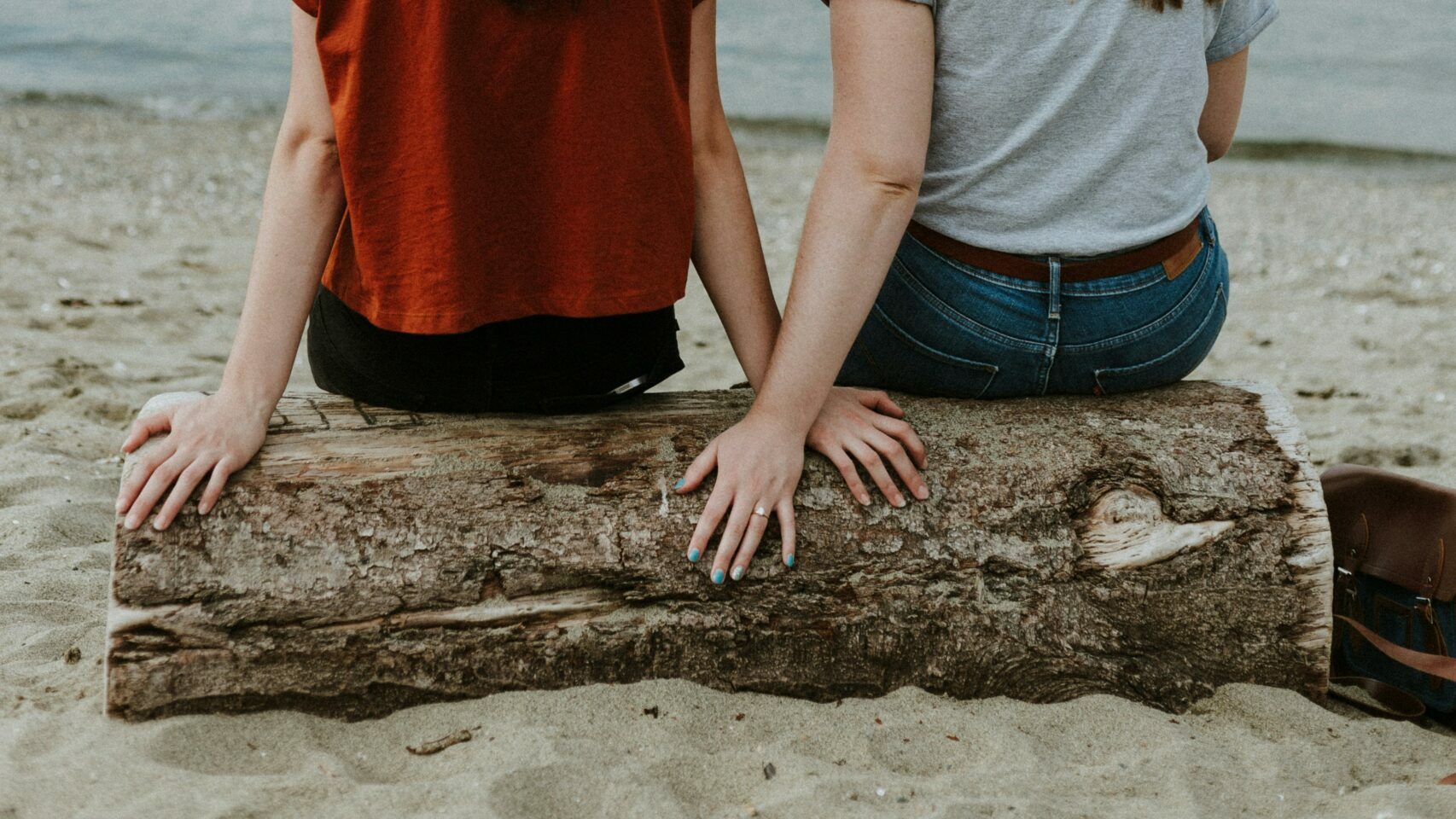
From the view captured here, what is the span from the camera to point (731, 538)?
211cm

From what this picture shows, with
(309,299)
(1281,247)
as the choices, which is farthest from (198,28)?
(309,299)

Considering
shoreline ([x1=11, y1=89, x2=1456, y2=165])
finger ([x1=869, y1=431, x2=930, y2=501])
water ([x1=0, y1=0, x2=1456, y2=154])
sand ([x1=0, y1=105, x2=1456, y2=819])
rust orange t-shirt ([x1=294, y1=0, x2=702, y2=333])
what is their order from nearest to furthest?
sand ([x1=0, y1=105, x2=1456, y2=819]) → rust orange t-shirt ([x1=294, y1=0, x2=702, y2=333]) → finger ([x1=869, y1=431, x2=930, y2=501]) → shoreline ([x1=11, y1=89, x2=1456, y2=165]) → water ([x1=0, y1=0, x2=1456, y2=154])

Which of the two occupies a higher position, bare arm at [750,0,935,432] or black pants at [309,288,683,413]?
bare arm at [750,0,935,432]

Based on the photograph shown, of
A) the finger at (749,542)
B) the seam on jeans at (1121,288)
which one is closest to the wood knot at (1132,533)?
the seam on jeans at (1121,288)

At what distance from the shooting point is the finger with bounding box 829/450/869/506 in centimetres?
219

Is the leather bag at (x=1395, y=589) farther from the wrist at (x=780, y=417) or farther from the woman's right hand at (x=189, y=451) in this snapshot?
the woman's right hand at (x=189, y=451)

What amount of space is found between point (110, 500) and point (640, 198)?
6.21ft

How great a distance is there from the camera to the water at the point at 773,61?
1311cm

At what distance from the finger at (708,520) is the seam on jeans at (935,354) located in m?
0.55

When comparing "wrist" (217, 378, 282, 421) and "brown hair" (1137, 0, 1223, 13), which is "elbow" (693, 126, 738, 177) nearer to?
"brown hair" (1137, 0, 1223, 13)

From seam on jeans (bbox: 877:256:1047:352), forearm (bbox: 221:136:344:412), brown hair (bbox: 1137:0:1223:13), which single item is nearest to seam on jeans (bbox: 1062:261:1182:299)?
seam on jeans (bbox: 877:256:1047:352)

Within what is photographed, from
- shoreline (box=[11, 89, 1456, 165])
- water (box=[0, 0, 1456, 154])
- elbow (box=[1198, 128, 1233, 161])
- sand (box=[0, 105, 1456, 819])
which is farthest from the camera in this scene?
water (box=[0, 0, 1456, 154])

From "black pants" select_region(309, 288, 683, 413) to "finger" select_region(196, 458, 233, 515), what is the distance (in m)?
0.38

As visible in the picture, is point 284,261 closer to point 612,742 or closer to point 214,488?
point 214,488
